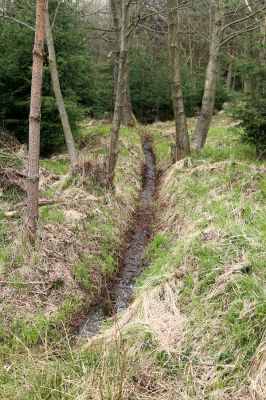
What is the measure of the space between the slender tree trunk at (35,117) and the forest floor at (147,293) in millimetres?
378

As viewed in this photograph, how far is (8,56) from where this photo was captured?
10.4 meters

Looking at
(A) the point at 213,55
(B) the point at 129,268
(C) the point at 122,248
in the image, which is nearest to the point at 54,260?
(B) the point at 129,268

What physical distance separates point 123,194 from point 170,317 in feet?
16.8

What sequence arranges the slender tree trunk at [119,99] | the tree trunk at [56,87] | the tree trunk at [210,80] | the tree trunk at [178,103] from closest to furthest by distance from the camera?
1. the tree trunk at [56,87]
2. the slender tree trunk at [119,99]
3. the tree trunk at [210,80]
4. the tree trunk at [178,103]

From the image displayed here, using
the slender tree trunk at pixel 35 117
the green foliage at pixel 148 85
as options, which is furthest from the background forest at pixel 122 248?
the green foliage at pixel 148 85

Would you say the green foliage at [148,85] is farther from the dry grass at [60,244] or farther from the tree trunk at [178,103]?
the dry grass at [60,244]

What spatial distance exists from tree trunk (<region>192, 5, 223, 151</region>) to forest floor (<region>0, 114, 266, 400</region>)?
2.42 m

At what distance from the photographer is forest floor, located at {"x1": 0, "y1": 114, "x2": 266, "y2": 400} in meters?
3.64

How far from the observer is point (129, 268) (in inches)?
281

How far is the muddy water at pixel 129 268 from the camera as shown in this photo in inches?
223

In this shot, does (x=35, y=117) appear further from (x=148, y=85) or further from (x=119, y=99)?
(x=148, y=85)

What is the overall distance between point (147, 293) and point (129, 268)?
1780 mm

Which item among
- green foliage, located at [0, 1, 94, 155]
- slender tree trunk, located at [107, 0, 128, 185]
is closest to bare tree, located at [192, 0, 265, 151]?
slender tree trunk, located at [107, 0, 128, 185]

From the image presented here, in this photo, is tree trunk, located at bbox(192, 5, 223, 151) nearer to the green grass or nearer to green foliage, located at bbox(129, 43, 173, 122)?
the green grass
